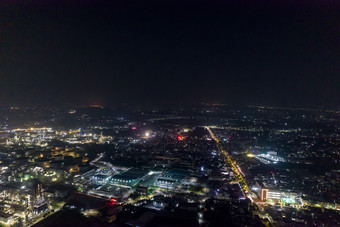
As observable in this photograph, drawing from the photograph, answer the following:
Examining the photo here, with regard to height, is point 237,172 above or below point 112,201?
above

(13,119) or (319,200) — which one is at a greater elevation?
(13,119)

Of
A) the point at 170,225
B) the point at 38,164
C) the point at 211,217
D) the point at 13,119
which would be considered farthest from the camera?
the point at 13,119

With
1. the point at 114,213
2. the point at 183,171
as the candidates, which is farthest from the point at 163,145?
the point at 114,213

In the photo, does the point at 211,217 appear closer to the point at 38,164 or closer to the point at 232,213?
the point at 232,213

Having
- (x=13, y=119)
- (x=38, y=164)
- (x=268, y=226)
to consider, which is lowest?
(x=268, y=226)

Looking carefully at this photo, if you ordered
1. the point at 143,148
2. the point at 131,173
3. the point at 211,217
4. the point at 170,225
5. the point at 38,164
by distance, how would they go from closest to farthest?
the point at 170,225
the point at 211,217
the point at 131,173
the point at 38,164
the point at 143,148

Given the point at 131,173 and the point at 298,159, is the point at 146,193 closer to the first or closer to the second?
the point at 131,173

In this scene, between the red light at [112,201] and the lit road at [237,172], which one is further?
the lit road at [237,172]

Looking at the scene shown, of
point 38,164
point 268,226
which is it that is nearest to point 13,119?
point 38,164

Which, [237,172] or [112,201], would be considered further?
[237,172]

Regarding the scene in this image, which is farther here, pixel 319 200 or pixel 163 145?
pixel 163 145

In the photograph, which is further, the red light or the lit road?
the lit road
